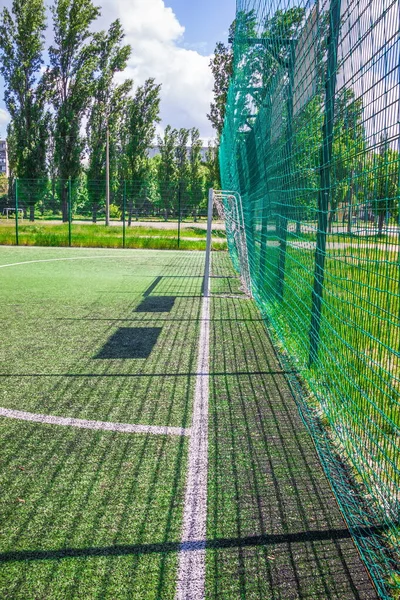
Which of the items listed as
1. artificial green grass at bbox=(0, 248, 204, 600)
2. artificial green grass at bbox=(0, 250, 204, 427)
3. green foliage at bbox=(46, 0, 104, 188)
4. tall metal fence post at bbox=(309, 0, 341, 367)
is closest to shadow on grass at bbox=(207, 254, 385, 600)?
artificial green grass at bbox=(0, 248, 204, 600)

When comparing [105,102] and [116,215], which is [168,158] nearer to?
[105,102]

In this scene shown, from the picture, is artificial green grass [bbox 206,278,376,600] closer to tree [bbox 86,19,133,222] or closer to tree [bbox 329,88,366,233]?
tree [bbox 329,88,366,233]

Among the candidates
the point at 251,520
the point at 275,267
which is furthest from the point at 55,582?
the point at 275,267

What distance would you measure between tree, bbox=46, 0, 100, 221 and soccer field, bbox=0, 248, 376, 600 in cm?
2975

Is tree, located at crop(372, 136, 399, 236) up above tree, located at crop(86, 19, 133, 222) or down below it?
below

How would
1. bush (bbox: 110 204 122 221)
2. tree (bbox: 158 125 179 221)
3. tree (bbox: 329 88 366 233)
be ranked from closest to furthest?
tree (bbox: 329 88 366 233) < bush (bbox: 110 204 122 221) < tree (bbox: 158 125 179 221)

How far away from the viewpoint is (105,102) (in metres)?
35.9

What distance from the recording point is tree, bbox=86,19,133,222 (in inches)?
1361

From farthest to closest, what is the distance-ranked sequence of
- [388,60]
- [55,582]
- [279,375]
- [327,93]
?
[279,375] → [327,93] → [388,60] → [55,582]

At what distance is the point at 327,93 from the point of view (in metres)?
3.68

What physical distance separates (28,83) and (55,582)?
36.0 m

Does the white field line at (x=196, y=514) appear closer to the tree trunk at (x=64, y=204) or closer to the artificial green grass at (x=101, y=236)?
the artificial green grass at (x=101, y=236)

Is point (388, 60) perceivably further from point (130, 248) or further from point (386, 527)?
point (130, 248)

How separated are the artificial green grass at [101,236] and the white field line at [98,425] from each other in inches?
590
